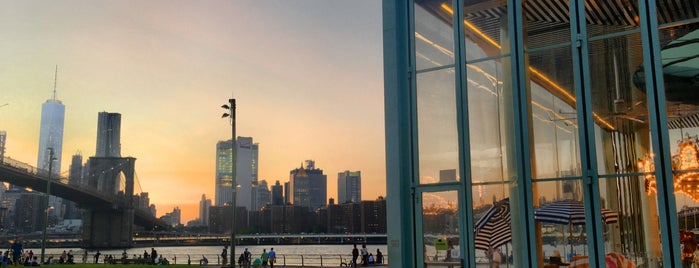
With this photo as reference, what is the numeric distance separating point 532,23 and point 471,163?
263 cm

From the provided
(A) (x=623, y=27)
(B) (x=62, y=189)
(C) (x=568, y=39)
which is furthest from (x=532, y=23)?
(B) (x=62, y=189)

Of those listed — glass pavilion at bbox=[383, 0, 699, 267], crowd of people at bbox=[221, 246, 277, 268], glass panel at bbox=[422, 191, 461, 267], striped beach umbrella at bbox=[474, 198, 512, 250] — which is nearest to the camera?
glass pavilion at bbox=[383, 0, 699, 267]

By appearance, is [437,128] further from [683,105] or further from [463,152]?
[683,105]

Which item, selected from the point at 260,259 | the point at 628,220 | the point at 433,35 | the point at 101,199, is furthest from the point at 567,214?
the point at 101,199

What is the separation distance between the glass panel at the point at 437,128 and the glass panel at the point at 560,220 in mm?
1547

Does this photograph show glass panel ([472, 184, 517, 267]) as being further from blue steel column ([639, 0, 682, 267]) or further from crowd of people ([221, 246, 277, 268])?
crowd of people ([221, 246, 277, 268])

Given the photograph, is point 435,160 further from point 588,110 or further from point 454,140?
point 588,110

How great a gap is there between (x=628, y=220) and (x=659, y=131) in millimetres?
1471

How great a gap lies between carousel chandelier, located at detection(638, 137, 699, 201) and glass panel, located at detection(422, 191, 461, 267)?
3191 millimetres

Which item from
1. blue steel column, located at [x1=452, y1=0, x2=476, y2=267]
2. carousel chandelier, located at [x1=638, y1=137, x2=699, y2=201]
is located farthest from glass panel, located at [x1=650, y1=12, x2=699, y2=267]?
blue steel column, located at [x1=452, y1=0, x2=476, y2=267]

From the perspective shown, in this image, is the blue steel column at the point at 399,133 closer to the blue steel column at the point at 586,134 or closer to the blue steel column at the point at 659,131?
the blue steel column at the point at 586,134

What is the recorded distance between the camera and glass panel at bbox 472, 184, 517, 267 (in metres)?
10.6

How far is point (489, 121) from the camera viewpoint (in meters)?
11.0

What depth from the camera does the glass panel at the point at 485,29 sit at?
11.1m
